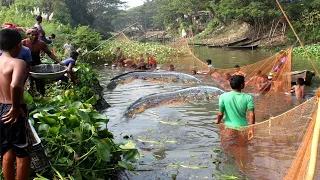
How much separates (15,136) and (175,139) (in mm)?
3254

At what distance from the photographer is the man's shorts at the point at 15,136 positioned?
257cm

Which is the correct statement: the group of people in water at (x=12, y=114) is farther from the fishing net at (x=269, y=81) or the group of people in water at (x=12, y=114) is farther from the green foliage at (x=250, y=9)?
the green foliage at (x=250, y=9)

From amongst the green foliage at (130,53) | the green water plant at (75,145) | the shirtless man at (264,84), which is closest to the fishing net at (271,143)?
the green water plant at (75,145)

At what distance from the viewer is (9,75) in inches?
99.1

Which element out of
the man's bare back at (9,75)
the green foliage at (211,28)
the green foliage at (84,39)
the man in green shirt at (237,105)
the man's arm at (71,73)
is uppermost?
the green foliage at (211,28)

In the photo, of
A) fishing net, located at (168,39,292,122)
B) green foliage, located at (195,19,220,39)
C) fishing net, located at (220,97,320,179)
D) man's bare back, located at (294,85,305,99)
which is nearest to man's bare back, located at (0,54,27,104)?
fishing net, located at (220,97,320,179)

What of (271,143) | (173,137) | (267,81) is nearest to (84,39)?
(267,81)

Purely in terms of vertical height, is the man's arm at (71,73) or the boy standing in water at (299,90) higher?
the man's arm at (71,73)

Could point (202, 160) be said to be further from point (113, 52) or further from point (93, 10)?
point (93, 10)

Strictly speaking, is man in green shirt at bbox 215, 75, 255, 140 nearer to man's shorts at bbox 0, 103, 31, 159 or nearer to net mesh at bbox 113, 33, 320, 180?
net mesh at bbox 113, 33, 320, 180

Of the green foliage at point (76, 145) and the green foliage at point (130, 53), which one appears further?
the green foliage at point (130, 53)

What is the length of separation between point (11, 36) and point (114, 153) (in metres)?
1.63

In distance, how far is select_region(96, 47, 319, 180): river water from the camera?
422 cm

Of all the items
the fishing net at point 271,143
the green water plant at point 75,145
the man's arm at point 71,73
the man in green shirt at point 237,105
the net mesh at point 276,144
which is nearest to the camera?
the net mesh at point 276,144
